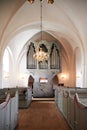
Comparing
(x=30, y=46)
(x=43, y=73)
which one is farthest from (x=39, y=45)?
(x=43, y=73)

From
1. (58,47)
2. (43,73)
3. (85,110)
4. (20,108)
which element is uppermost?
(58,47)

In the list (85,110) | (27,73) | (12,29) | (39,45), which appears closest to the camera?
(85,110)

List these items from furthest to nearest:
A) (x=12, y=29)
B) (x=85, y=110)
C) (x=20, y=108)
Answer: (x=12, y=29), (x=20, y=108), (x=85, y=110)

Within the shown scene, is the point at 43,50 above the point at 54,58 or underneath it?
above

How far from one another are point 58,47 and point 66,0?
7.94m

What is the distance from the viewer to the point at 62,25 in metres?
13.2

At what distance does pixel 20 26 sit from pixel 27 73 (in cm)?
680

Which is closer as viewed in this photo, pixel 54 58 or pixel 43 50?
pixel 43 50

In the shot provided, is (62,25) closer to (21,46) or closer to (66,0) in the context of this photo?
(66,0)

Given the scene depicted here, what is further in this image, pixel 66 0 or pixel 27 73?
pixel 27 73

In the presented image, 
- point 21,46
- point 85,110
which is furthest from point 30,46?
point 85,110

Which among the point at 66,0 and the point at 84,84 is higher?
the point at 66,0

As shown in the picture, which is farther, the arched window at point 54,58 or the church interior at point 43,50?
the arched window at point 54,58

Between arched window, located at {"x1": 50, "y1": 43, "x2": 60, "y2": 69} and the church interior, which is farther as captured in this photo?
arched window, located at {"x1": 50, "y1": 43, "x2": 60, "y2": 69}
